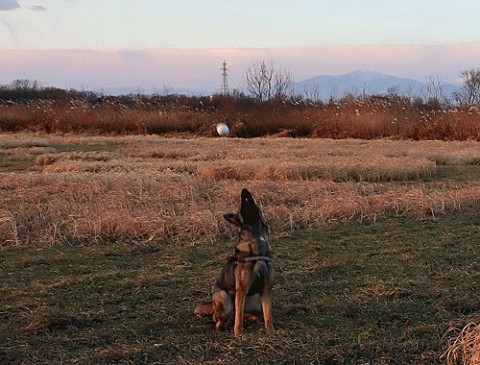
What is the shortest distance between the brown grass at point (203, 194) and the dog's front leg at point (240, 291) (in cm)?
267

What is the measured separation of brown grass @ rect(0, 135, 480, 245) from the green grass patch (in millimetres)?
453

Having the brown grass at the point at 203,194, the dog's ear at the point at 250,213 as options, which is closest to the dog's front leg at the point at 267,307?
the dog's ear at the point at 250,213

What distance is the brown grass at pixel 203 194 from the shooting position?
679 centimetres

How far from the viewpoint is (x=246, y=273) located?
3.72 metres

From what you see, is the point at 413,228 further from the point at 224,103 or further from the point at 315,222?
the point at 224,103

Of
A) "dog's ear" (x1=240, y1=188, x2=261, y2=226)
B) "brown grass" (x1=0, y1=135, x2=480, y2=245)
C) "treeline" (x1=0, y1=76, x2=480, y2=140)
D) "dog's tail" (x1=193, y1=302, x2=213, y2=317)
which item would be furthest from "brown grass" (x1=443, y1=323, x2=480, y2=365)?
"treeline" (x1=0, y1=76, x2=480, y2=140)

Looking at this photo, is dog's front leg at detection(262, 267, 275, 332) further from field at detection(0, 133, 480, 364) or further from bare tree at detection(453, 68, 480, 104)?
bare tree at detection(453, 68, 480, 104)

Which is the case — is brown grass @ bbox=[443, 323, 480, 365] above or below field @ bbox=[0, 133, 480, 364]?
above

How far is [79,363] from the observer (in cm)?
352

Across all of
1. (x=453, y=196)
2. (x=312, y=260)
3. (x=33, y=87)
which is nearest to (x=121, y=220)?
(x=312, y=260)

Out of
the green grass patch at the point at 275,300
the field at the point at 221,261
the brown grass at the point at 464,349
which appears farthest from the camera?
the field at the point at 221,261

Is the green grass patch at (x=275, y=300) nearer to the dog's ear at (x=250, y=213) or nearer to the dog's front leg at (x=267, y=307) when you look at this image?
the dog's front leg at (x=267, y=307)

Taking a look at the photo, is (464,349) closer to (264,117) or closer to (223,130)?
(223,130)

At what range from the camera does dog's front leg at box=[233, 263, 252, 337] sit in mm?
3734
